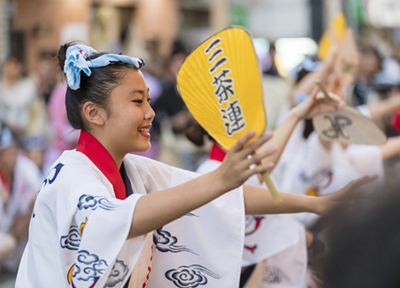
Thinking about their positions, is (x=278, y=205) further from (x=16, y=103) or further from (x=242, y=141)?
(x=16, y=103)

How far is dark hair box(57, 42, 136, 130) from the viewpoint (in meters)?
1.60

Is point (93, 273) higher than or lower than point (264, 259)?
higher

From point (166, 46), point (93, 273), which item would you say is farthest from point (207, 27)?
point (93, 273)

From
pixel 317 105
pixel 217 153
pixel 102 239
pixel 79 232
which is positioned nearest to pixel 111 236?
pixel 102 239

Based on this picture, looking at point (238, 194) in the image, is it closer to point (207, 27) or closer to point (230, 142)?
point (230, 142)

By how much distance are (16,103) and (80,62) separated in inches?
174

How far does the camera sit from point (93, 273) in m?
1.36

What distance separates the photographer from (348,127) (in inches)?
82.4

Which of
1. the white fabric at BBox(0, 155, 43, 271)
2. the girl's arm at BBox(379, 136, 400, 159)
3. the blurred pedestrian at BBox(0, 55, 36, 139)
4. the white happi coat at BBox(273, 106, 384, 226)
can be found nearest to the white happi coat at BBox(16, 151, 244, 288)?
the white happi coat at BBox(273, 106, 384, 226)

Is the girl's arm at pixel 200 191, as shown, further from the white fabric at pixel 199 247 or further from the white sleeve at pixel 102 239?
the white fabric at pixel 199 247

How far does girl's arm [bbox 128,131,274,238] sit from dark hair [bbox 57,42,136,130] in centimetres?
43

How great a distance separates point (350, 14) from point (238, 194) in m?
8.71

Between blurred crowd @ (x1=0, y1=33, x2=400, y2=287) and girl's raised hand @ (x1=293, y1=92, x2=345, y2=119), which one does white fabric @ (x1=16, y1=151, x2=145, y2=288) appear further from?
girl's raised hand @ (x1=293, y1=92, x2=345, y2=119)

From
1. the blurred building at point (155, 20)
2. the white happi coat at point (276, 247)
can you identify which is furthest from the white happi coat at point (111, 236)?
the blurred building at point (155, 20)
